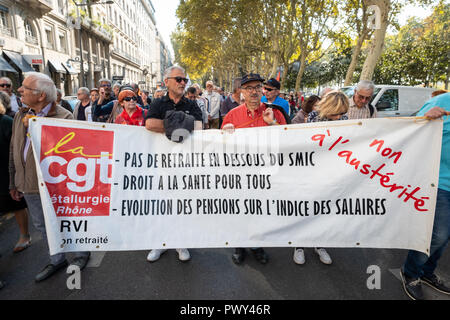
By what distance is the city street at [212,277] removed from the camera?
2.45 meters

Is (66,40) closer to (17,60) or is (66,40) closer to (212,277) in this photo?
(17,60)

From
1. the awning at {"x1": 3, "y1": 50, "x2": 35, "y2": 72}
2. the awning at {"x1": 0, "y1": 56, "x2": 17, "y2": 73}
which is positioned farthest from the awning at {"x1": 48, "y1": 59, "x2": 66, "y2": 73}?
the awning at {"x1": 0, "y1": 56, "x2": 17, "y2": 73}

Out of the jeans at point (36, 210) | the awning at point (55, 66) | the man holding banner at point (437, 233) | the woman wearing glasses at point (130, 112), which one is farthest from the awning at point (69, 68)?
the man holding banner at point (437, 233)

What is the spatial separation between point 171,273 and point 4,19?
22553 mm

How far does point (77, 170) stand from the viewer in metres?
2.30

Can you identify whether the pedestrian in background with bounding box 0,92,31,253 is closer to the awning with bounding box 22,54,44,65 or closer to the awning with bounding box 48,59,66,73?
the awning with bounding box 22,54,44,65

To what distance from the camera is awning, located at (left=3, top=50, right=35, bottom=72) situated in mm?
16420

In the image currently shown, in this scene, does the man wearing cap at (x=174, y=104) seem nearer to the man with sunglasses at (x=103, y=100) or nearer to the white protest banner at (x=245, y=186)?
the white protest banner at (x=245, y=186)

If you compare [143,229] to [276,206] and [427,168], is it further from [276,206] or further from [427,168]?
[427,168]

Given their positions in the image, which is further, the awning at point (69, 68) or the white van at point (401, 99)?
the awning at point (69, 68)

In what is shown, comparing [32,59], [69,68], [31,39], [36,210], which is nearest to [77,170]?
[36,210]

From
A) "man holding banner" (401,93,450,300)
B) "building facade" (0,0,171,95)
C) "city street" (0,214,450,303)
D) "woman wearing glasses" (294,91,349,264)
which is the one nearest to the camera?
"man holding banner" (401,93,450,300)

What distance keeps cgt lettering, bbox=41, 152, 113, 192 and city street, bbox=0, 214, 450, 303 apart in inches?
41.5
